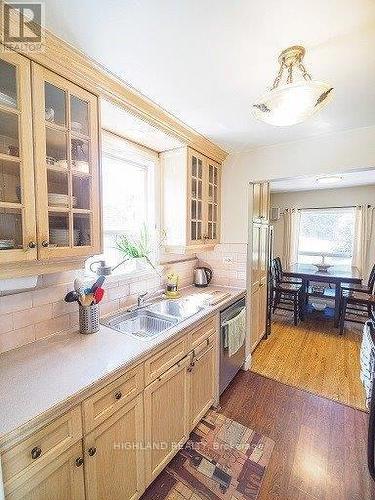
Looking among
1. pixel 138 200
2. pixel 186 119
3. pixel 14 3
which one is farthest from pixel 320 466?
pixel 14 3

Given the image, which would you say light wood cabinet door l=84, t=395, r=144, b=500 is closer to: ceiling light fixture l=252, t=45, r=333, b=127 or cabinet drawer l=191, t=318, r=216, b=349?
cabinet drawer l=191, t=318, r=216, b=349

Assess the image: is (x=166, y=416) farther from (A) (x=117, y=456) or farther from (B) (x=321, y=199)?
(B) (x=321, y=199)

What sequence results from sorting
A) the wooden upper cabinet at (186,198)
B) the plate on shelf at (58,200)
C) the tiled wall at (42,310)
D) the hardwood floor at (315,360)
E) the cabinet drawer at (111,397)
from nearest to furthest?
1. the cabinet drawer at (111,397)
2. the plate on shelf at (58,200)
3. the tiled wall at (42,310)
4. the wooden upper cabinet at (186,198)
5. the hardwood floor at (315,360)

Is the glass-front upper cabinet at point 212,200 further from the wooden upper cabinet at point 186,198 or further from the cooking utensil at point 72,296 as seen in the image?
the cooking utensil at point 72,296

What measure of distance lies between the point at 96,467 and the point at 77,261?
36.0 inches

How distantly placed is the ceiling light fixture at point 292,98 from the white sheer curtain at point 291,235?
14.0 feet

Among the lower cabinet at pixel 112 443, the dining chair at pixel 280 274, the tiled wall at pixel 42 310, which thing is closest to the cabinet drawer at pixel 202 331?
the lower cabinet at pixel 112 443

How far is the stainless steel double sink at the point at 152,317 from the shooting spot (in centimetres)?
169

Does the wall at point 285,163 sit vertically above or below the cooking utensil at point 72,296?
above

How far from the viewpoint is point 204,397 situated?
6.17ft

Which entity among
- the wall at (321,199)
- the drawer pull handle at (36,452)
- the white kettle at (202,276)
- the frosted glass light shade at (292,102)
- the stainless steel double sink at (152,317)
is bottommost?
the drawer pull handle at (36,452)

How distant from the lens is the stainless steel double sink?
1.69m

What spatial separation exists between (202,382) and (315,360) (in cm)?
172

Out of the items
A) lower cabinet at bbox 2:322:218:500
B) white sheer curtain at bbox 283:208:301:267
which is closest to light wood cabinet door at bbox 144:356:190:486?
lower cabinet at bbox 2:322:218:500
